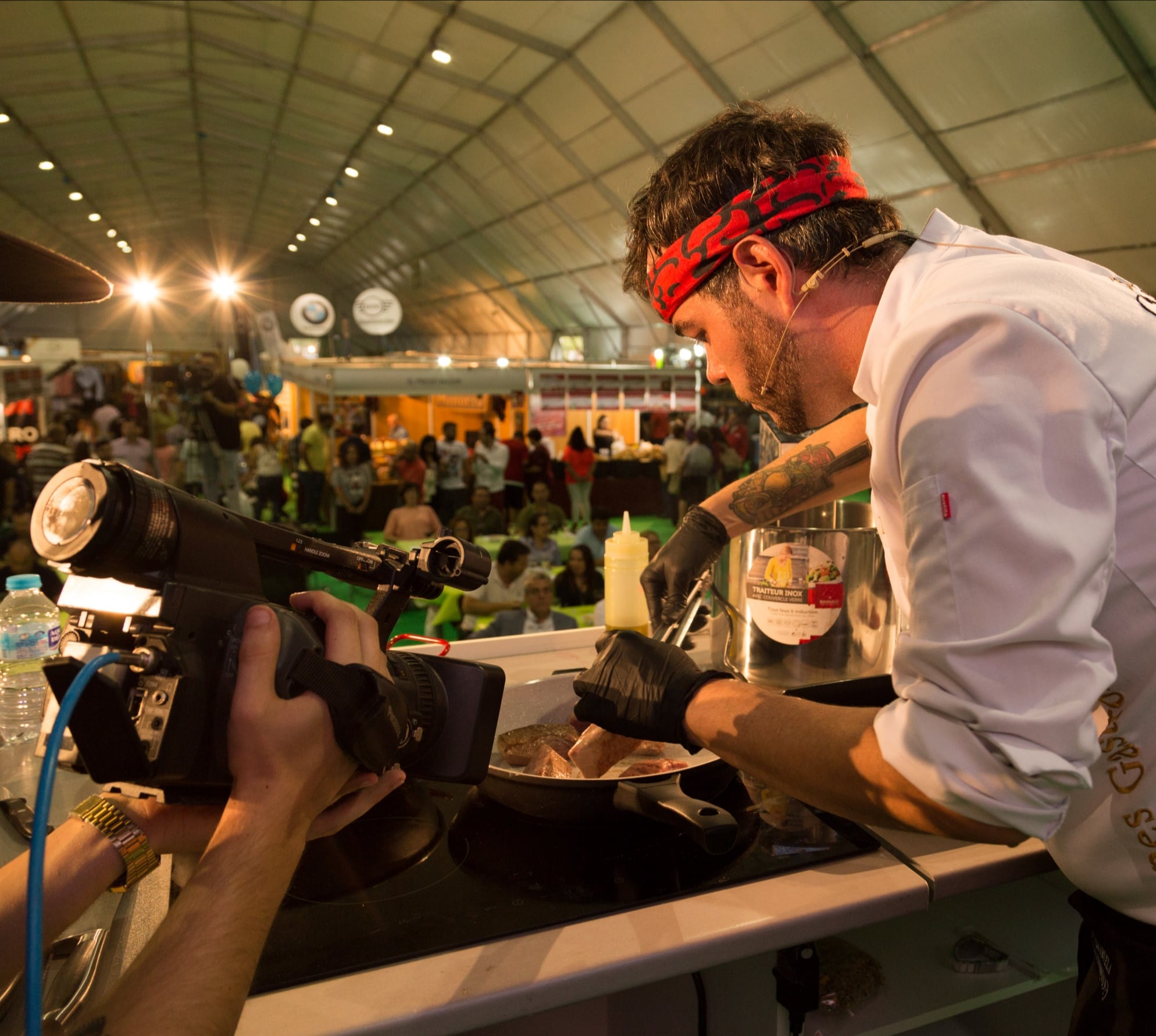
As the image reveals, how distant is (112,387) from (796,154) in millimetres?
13094

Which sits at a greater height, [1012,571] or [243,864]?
[1012,571]

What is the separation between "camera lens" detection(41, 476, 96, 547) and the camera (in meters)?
0.66

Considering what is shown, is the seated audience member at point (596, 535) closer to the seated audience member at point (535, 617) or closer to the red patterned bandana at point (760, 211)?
the seated audience member at point (535, 617)

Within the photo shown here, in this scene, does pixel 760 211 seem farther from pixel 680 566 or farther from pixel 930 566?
pixel 680 566

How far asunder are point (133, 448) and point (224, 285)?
23.7m

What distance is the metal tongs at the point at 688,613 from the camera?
1.49 m

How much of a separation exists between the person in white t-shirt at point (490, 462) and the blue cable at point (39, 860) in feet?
28.7

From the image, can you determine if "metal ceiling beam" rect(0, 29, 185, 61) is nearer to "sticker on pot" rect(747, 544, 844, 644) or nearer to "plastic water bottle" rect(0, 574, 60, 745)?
"plastic water bottle" rect(0, 574, 60, 745)

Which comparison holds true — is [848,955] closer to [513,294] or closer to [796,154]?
[796,154]

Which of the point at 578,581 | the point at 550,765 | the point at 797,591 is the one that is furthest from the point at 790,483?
the point at 578,581

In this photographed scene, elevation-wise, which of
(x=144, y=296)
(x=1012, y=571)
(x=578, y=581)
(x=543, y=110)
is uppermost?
(x=543, y=110)

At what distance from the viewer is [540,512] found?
6699 mm

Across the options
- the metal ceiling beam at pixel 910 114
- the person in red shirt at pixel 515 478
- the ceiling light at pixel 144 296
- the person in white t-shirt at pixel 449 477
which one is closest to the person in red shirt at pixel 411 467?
the person in white t-shirt at pixel 449 477

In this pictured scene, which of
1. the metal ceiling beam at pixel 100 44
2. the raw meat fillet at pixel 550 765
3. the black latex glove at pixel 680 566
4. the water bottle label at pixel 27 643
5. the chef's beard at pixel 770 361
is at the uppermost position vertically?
the metal ceiling beam at pixel 100 44
